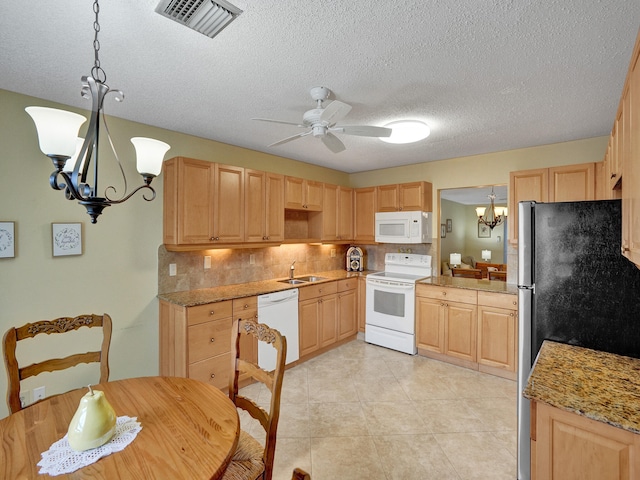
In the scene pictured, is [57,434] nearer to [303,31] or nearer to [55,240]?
[55,240]

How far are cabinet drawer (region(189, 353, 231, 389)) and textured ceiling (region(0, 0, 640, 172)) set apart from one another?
2.18 metres

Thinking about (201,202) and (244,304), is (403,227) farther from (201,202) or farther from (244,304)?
(201,202)

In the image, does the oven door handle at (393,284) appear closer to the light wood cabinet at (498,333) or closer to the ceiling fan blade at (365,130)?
the light wood cabinet at (498,333)

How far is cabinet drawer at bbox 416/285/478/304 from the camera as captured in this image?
350 centimetres

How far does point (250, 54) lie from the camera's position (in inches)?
69.3

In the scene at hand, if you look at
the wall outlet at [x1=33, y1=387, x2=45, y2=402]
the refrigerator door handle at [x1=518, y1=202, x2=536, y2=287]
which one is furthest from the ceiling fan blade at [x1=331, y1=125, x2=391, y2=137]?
the wall outlet at [x1=33, y1=387, x2=45, y2=402]

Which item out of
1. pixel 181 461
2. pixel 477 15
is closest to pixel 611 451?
pixel 181 461

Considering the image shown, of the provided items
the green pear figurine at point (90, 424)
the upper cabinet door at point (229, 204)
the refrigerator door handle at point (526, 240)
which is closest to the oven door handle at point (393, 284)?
the upper cabinet door at point (229, 204)

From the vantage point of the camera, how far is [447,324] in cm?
368

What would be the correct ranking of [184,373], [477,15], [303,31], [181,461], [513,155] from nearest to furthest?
1. [181,461]
2. [477,15]
3. [303,31]
4. [184,373]
5. [513,155]

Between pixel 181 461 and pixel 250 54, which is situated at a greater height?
pixel 250 54

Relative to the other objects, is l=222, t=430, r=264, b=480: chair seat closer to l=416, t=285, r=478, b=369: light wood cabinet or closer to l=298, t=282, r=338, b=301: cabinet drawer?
l=298, t=282, r=338, b=301: cabinet drawer

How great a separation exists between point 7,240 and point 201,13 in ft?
7.04

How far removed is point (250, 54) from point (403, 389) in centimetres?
311
